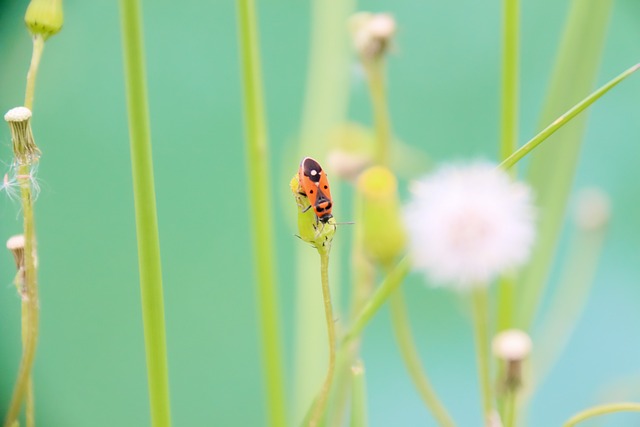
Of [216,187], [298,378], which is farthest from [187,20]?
[298,378]

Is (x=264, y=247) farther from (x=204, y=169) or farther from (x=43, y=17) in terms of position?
(x=204, y=169)

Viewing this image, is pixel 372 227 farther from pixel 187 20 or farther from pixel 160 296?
pixel 187 20

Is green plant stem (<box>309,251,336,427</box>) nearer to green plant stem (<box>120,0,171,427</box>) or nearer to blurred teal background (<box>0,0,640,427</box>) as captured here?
green plant stem (<box>120,0,171,427</box>)

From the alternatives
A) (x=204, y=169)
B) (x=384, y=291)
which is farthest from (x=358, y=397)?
(x=204, y=169)

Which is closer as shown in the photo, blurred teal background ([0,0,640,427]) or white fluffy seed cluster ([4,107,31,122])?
white fluffy seed cluster ([4,107,31,122])

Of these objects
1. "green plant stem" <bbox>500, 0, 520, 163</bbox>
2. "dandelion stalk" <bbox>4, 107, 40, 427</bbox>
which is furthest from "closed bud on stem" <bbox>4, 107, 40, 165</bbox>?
"green plant stem" <bbox>500, 0, 520, 163</bbox>

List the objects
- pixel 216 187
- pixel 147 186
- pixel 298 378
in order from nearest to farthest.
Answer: pixel 147 186, pixel 298 378, pixel 216 187
